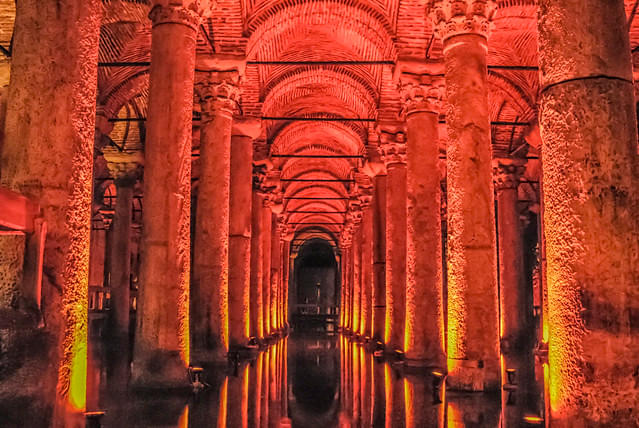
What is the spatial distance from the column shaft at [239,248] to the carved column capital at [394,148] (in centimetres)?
312

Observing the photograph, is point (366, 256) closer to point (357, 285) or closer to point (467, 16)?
point (357, 285)

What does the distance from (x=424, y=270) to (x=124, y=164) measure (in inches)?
420

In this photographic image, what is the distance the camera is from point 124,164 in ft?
57.4

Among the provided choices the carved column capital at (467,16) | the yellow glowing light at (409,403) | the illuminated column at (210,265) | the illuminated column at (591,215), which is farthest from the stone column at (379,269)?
the illuminated column at (591,215)

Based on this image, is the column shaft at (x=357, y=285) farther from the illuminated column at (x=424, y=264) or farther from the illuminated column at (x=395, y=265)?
the illuminated column at (x=424, y=264)

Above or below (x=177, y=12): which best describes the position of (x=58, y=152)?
below

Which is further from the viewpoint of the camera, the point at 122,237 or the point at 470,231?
the point at 122,237

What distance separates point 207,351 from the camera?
9883mm

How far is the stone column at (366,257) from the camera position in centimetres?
1919

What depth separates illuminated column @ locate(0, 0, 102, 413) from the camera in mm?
3953

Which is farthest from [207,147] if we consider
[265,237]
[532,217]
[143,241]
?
[532,217]

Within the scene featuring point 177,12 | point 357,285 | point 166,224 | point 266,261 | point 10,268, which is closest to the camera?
point 10,268

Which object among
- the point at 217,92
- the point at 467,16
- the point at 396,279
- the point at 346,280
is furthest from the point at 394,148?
the point at 346,280

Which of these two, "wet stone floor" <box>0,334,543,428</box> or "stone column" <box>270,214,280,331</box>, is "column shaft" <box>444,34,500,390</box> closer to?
"wet stone floor" <box>0,334,543,428</box>
